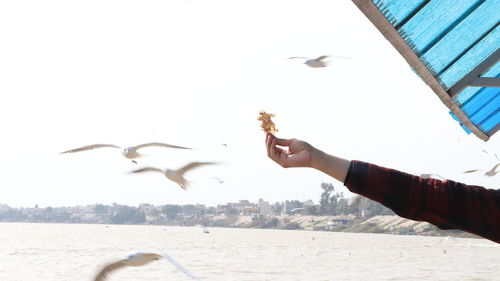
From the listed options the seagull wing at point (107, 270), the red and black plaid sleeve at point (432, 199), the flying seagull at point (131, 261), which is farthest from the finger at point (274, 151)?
the seagull wing at point (107, 270)

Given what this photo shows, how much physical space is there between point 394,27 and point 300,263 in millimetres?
47599

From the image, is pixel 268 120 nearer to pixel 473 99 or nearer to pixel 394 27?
pixel 394 27

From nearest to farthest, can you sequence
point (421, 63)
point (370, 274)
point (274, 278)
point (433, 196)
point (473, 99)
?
point (433, 196) → point (421, 63) → point (473, 99) → point (274, 278) → point (370, 274)

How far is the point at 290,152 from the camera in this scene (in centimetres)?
176

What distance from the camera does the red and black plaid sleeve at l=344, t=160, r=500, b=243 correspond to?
174 centimetres

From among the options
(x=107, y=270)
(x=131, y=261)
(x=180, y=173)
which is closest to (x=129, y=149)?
(x=180, y=173)

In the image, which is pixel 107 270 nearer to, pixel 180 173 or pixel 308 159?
pixel 180 173

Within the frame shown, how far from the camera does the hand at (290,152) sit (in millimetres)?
1711

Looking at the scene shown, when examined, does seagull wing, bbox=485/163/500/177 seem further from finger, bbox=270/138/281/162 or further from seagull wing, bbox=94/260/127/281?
finger, bbox=270/138/281/162

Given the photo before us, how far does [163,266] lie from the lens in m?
46.2

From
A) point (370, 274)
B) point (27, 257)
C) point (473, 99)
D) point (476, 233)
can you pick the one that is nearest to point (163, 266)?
point (370, 274)

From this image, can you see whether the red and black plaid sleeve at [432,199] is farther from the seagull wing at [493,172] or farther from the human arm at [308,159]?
the seagull wing at [493,172]

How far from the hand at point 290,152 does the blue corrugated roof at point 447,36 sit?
104 centimetres

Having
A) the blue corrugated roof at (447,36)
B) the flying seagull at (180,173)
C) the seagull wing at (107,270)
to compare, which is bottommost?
the seagull wing at (107,270)
